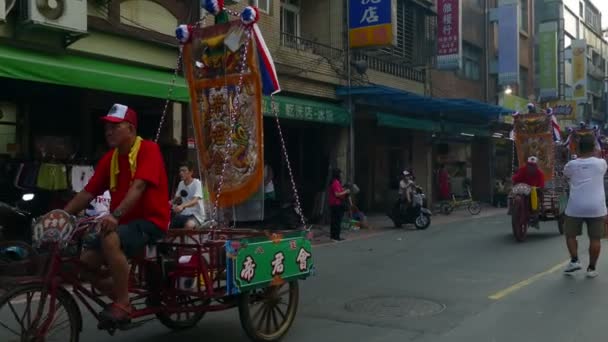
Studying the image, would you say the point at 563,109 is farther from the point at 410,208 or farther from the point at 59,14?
the point at 59,14

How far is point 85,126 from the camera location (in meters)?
11.6

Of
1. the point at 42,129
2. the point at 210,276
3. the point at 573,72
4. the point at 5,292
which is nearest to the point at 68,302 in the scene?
the point at 5,292

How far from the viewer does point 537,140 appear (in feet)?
53.1

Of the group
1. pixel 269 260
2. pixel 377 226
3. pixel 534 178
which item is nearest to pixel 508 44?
Answer: pixel 377 226

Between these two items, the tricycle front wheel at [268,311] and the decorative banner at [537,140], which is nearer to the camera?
the tricycle front wheel at [268,311]

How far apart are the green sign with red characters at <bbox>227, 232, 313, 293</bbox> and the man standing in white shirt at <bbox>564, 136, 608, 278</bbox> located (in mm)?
4286

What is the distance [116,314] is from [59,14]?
713 centimetres

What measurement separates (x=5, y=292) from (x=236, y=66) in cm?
302

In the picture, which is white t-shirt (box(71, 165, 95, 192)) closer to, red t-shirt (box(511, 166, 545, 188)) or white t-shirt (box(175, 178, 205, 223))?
white t-shirt (box(175, 178, 205, 223))

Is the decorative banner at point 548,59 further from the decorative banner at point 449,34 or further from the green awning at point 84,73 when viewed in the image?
the green awning at point 84,73

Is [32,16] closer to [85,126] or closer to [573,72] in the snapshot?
[85,126]

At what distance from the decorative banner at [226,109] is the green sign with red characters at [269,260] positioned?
0.94 m

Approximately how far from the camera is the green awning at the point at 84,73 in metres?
9.03

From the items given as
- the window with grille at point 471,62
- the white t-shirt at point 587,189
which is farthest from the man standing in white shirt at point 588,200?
the window with grille at point 471,62
